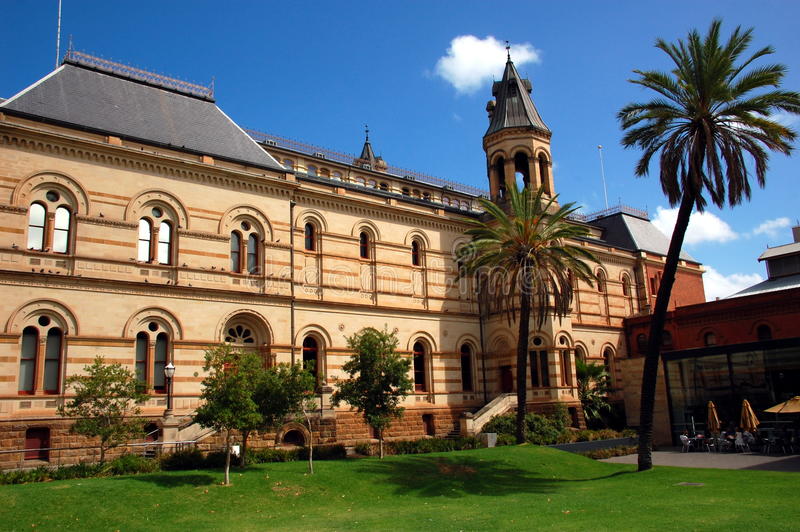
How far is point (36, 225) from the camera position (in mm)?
27531

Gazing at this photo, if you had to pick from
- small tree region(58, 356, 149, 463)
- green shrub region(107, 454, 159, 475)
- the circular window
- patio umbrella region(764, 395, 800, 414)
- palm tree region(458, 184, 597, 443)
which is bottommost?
green shrub region(107, 454, 159, 475)

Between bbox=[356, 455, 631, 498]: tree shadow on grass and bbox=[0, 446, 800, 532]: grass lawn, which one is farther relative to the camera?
bbox=[356, 455, 631, 498]: tree shadow on grass

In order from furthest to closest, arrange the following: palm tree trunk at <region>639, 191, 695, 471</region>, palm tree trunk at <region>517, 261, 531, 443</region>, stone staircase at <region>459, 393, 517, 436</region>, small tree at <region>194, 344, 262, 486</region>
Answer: stone staircase at <region>459, 393, 517, 436</region>, palm tree trunk at <region>517, 261, 531, 443</region>, palm tree trunk at <region>639, 191, 695, 471</region>, small tree at <region>194, 344, 262, 486</region>

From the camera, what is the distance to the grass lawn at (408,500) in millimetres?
16688

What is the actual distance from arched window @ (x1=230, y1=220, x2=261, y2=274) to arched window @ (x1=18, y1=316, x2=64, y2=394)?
8.49 meters

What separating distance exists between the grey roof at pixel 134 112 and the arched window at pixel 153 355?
8.68 metres

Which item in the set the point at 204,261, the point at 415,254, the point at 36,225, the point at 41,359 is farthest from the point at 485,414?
the point at 36,225

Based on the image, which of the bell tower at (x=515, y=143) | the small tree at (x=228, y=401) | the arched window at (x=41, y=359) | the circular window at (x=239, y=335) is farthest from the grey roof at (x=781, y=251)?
the arched window at (x=41, y=359)

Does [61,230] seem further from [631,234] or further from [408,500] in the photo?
[631,234]

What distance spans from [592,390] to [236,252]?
22.6 m

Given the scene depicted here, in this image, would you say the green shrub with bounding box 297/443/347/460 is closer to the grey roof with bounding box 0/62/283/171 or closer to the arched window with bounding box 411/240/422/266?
the arched window with bounding box 411/240/422/266

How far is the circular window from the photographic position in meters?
31.9

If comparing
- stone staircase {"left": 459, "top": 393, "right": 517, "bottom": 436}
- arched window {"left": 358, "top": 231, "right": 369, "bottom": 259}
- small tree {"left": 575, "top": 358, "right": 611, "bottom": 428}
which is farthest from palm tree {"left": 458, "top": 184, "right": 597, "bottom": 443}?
small tree {"left": 575, "top": 358, "right": 611, "bottom": 428}

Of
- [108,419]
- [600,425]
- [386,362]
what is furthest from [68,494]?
[600,425]
